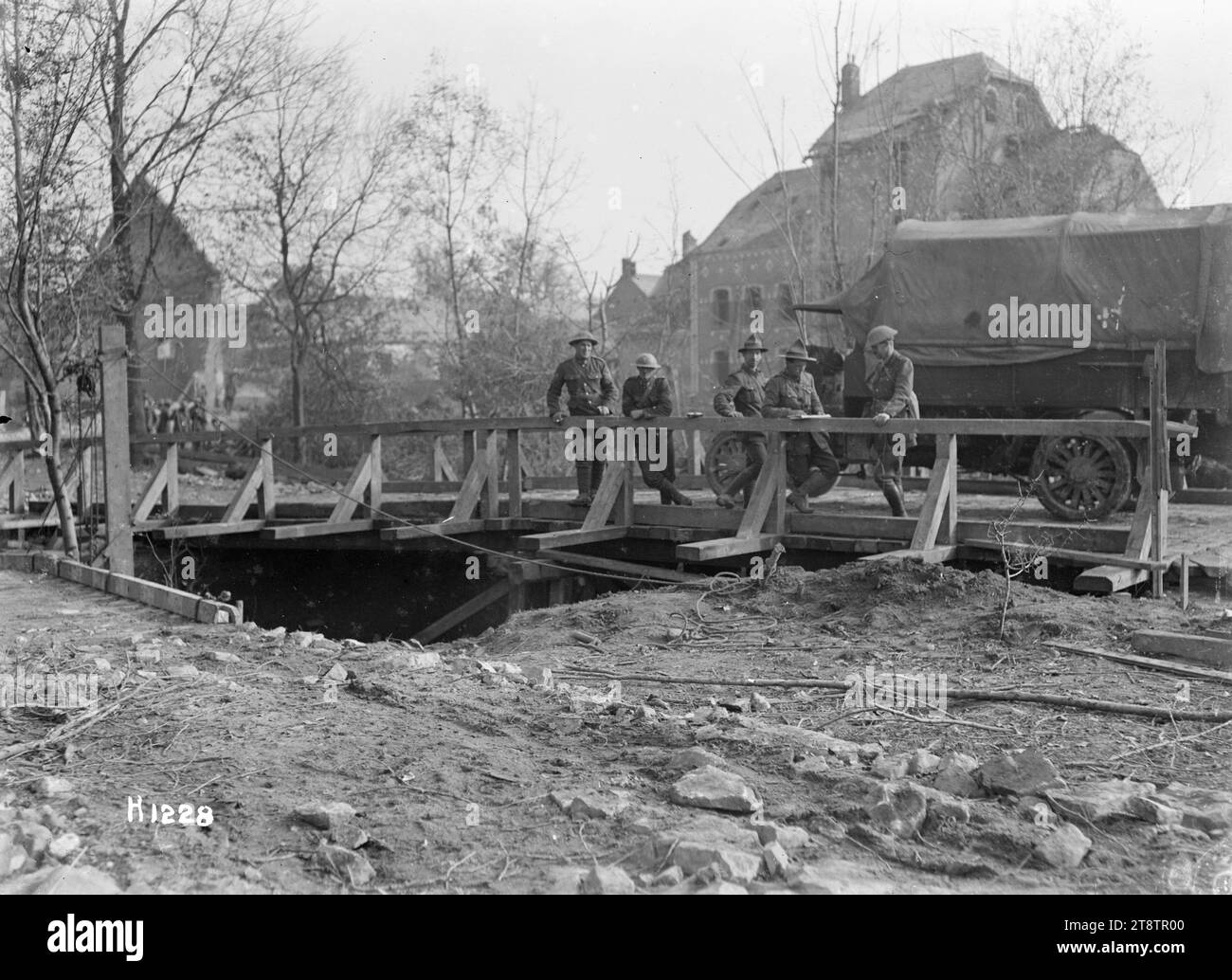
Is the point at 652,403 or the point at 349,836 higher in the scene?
the point at 652,403

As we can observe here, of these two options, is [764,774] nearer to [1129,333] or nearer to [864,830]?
A: [864,830]

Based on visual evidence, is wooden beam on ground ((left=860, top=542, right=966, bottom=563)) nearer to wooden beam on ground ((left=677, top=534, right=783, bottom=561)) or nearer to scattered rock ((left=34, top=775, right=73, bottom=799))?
wooden beam on ground ((left=677, top=534, right=783, bottom=561))

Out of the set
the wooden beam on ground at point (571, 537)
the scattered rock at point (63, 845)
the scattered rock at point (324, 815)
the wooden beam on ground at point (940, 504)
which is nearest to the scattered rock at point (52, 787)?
the scattered rock at point (63, 845)

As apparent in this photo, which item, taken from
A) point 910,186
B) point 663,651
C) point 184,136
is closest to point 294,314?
point 184,136

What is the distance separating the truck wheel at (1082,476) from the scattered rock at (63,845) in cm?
991

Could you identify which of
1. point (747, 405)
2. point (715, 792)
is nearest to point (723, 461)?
point (747, 405)

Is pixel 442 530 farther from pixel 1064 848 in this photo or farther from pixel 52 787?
pixel 1064 848

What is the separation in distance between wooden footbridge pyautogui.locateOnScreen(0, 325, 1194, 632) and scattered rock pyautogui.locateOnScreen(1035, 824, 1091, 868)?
4.83 meters

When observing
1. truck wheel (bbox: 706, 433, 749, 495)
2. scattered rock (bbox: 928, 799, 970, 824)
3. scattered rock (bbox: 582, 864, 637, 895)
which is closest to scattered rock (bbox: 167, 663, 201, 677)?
scattered rock (bbox: 582, 864, 637, 895)

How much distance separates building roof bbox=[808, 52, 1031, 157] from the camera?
80.5 ft

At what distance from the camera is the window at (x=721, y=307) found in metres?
46.5

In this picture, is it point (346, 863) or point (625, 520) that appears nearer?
point (346, 863)

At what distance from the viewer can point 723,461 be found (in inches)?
551

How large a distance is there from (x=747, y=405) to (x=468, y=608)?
12.0 ft
